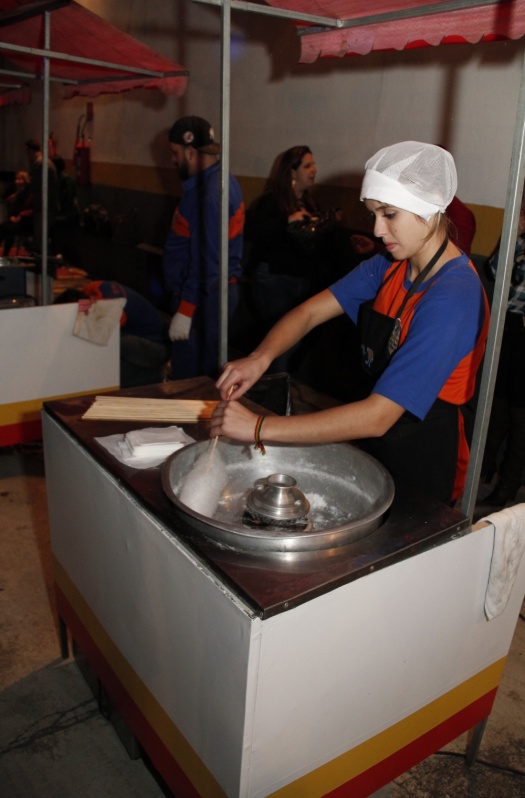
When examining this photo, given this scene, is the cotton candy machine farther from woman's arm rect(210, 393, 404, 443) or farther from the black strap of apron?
the black strap of apron

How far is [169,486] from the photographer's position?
5.02 feet

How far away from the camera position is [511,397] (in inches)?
135

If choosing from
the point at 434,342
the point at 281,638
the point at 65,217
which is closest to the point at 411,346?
the point at 434,342

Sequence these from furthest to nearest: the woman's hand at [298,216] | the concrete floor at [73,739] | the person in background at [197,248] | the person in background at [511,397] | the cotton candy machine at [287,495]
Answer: the woman's hand at [298,216] → the person in background at [197,248] → the person in background at [511,397] → the concrete floor at [73,739] → the cotton candy machine at [287,495]

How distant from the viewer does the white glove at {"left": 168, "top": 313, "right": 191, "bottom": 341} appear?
3906 mm

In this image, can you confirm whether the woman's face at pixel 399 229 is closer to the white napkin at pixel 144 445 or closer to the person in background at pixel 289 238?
the white napkin at pixel 144 445

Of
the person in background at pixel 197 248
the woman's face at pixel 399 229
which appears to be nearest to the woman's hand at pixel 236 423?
the woman's face at pixel 399 229

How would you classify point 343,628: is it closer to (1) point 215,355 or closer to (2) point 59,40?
(1) point 215,355

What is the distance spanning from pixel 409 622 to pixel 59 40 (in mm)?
4372

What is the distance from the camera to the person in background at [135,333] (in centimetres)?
382

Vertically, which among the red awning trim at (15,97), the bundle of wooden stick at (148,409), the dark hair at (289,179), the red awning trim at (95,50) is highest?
the red awning trim at (15,97)

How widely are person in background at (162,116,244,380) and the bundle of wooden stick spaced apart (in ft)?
5.67

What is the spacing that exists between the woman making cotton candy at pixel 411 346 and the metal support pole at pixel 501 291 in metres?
0.10

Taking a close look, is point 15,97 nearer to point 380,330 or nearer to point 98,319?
point 98,319
